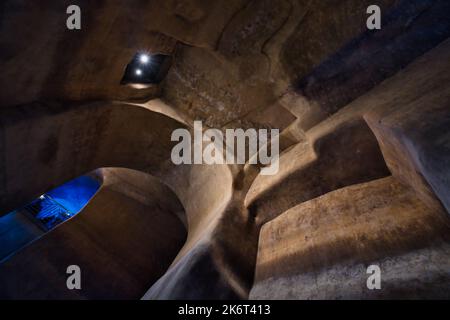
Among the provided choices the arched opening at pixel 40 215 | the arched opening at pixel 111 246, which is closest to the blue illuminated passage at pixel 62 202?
the arched opening at pixel 40 215

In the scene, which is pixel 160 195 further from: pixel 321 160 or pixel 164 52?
pixel 321 160

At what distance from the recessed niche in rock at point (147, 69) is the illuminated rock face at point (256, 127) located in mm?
200

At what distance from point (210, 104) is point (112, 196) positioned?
454 centimetres

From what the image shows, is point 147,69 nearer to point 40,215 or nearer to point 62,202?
point 40,215

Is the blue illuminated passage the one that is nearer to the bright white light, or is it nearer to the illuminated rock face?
the illuminated rock face

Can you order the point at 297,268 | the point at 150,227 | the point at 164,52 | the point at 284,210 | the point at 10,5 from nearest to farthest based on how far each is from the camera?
1. the point at 10,5
2. the point at 297,268
3. the point at 284,210
4. the point at 164,52
5. the point at 150,227

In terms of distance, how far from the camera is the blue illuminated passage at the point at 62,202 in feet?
32.1

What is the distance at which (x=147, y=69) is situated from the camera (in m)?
5.09

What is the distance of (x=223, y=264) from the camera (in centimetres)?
307

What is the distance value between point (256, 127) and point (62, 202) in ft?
35.5

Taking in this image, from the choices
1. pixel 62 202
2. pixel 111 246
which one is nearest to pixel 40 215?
pixel 62 202

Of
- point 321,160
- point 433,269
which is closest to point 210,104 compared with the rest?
point 321,160

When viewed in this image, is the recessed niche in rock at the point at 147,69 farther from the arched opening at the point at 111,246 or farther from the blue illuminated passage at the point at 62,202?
the blue illuminated passage at the point at 62,202

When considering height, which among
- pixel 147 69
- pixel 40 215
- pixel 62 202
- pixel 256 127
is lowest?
pixel 40 215
